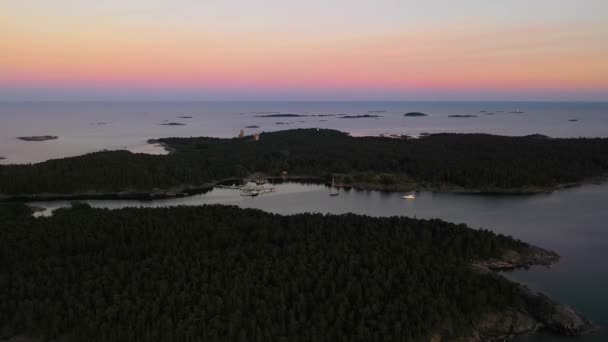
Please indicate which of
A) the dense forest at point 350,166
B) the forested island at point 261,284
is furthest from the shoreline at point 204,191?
the forested island at point 261,284

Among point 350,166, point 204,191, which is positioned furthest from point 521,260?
point 204,191

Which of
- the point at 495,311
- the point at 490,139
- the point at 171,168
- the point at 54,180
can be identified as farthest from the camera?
the point at 490,139

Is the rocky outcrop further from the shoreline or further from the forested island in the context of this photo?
the shoreline

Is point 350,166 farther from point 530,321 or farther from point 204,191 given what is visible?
point 530,321

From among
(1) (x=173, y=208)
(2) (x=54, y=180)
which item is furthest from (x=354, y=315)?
(2) (x=54, y=180)

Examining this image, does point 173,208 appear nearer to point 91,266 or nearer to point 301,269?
point 91,266
